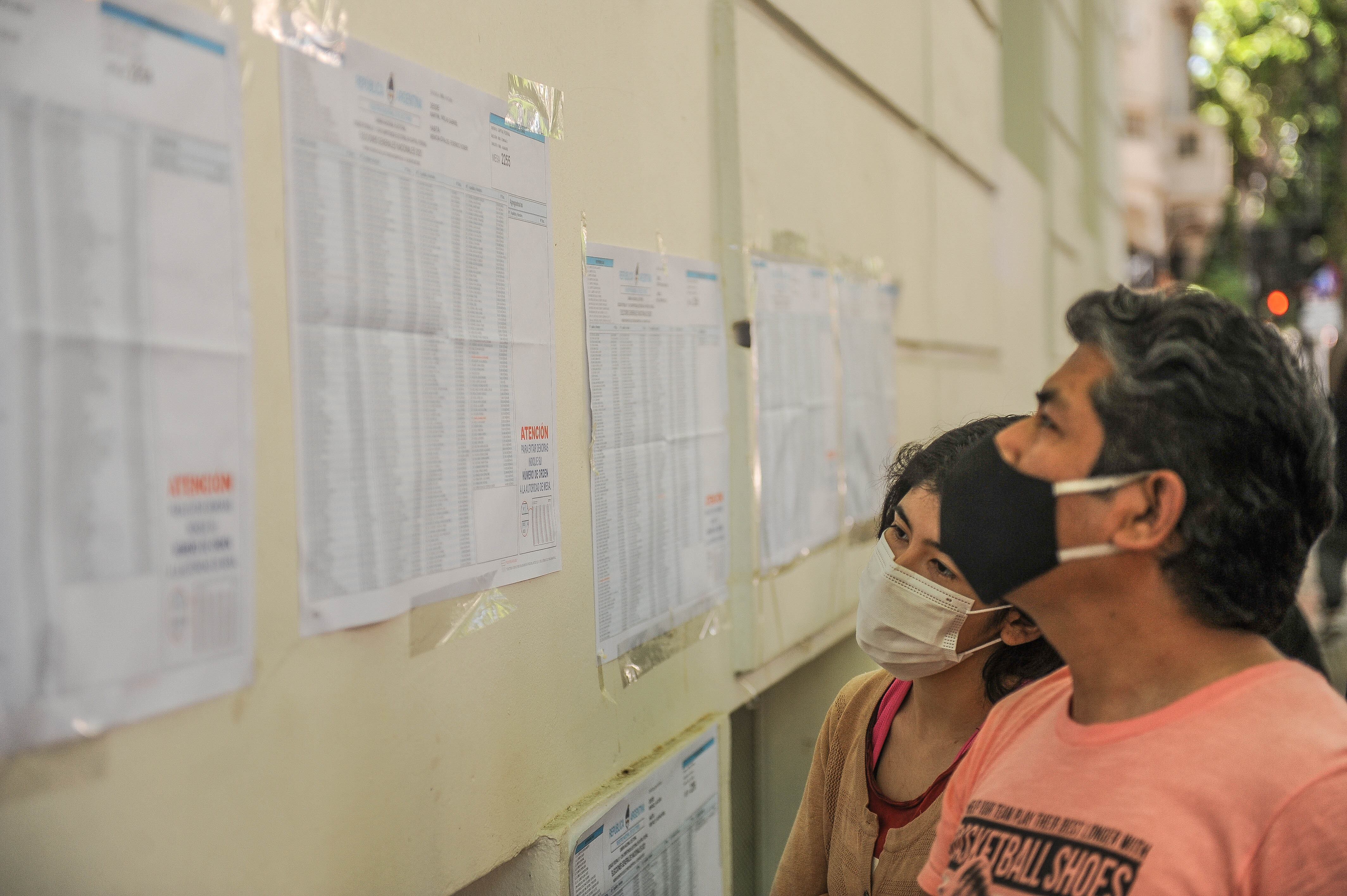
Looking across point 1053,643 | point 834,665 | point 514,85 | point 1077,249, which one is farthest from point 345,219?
point 1077,249

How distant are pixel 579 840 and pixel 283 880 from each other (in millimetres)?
667

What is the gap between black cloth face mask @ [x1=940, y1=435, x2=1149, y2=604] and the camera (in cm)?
130

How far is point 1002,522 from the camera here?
1.35 meters

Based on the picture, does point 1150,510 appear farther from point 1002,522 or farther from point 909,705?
point 909,705

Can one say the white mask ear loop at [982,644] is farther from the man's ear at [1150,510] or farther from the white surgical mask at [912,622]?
the man's ear at [1150,510]

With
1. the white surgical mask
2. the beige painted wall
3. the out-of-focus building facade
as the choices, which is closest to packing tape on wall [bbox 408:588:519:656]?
the beige painted wall

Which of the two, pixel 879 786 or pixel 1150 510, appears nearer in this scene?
pixel 1150 510

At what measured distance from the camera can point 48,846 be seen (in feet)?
3.53

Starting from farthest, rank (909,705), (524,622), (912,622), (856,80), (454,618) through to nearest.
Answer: (856,80) → (909,705) → (912,622) → (524,622) → (454,618)

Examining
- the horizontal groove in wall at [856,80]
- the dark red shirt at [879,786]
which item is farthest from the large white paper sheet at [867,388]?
the dark red shirt at [879,786]

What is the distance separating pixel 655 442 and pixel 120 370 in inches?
50.5

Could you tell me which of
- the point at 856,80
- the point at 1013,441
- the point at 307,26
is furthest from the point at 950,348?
the point at 307,26

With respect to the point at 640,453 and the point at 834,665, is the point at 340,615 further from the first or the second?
the point at 834,665

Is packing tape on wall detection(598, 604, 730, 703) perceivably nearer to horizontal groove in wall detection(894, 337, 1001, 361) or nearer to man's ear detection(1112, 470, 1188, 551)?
man's ear detection(1112, 470, 1188, 551)
